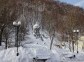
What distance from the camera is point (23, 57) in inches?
664

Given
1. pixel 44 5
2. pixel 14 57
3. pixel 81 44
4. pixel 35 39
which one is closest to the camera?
pixel 14 57

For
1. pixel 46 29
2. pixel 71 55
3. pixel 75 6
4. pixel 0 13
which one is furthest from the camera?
pixel 75 6

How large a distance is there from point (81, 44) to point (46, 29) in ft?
44.1

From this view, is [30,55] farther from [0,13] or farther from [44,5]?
[44,5]

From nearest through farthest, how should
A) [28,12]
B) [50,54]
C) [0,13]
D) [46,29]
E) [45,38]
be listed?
[50,54] < [0,13] < [45,38] < [46,29] < [28,12]

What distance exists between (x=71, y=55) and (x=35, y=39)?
79.9ft

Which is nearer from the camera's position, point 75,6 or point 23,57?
point 23,57

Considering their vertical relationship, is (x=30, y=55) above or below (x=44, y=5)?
below

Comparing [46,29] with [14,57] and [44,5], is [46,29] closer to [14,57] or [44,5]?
[44,5]

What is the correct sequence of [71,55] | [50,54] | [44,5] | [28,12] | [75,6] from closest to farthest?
1. [50,54]
2. [71,55]
3. [28,12]
4. [44,5]
5. [75,6]

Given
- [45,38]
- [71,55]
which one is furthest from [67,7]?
[71,55]

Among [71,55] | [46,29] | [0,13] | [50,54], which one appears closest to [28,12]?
[46,29]

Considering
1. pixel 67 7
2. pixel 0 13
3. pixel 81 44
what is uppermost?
pixel 67 7

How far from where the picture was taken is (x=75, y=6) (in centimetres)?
7338
